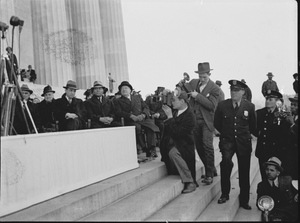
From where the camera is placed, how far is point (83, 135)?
5.04 meters

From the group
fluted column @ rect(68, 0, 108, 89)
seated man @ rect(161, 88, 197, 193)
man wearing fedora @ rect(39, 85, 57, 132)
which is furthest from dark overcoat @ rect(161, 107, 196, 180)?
fluted column @ rect(68, 0, 108, 89)

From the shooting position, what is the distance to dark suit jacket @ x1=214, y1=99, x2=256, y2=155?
17.4 ft

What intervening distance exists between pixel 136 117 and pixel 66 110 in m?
1.37

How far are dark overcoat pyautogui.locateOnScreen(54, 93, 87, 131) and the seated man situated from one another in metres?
1.84

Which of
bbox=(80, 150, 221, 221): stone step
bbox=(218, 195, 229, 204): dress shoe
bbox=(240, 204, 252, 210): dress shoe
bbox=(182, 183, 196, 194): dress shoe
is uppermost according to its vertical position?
bbox=(80, 150, 221, 221): stone step

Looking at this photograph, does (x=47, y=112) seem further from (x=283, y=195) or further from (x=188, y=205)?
(x=283, y=195)

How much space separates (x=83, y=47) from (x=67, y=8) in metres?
3.16

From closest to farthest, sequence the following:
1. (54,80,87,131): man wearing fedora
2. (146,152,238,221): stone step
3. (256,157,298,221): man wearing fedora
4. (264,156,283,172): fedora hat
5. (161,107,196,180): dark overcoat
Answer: (146,152,238,221): stone step < (256,157,298,221): man wearing fedora < (264,156,283,172): fedora hat < (161,107,196,180): dark overcoat < (54,80,87,131): man wearing fedora

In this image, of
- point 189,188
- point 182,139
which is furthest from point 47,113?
point 189,188

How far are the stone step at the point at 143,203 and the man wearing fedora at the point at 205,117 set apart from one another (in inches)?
27.4

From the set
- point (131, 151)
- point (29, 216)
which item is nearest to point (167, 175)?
point (131, 151)

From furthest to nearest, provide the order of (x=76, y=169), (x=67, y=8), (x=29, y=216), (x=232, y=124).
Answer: (x=67, y=8), (x=232, y=124), (x=76, y=169), (x=29, y=216)

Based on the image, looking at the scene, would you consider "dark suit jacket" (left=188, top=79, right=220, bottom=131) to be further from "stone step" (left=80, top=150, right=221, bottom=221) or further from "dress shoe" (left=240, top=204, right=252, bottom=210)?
"dress shoe" (left=240, top=204, right=252, bottom=210)

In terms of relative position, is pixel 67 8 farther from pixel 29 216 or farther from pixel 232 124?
pixel 29 216
